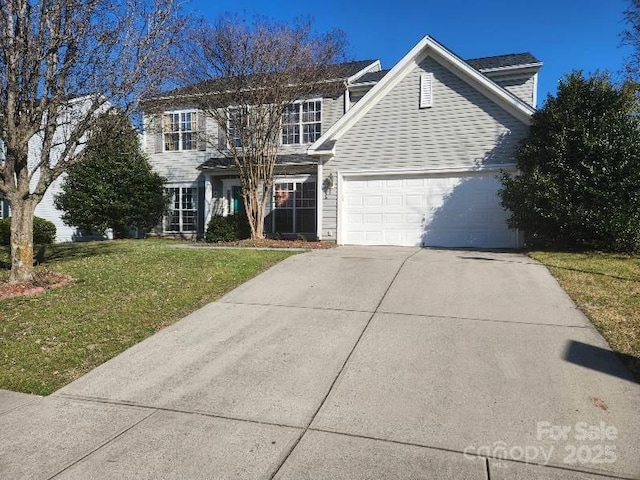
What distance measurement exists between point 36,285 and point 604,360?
856 cm

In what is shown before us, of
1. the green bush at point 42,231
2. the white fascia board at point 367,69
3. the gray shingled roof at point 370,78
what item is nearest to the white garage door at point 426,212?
the white fascia board at point 367,69

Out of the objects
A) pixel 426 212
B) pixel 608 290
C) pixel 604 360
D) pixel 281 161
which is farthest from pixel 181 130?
pixel 604 360

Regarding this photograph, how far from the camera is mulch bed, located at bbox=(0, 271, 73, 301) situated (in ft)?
25.0

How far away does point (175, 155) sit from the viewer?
20.1 m

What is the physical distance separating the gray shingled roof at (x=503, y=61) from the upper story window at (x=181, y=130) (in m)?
11.2

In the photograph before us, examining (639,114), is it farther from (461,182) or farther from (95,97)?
(95,97)

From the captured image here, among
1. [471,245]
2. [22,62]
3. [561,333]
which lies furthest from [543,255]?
[22,62]

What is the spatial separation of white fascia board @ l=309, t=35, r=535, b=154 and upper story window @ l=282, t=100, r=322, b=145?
138 inches

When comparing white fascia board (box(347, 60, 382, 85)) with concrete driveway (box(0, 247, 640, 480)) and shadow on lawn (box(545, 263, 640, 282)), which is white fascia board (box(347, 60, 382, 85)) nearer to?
shadow on lawn (box(545, 263, 640, 282))

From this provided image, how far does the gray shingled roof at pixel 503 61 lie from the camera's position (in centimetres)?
1667

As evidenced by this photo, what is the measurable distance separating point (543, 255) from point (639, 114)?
445cm

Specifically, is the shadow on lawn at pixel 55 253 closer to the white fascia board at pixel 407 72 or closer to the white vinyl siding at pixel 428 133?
the white vinyl siding at pixel 428 133

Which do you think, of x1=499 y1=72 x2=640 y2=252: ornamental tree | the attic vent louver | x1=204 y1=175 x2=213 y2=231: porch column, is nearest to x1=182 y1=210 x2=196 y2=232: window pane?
x1=204 y1=175 x2=213 y2=231: porch column

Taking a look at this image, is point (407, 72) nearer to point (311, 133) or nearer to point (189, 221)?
point (311, 133)
